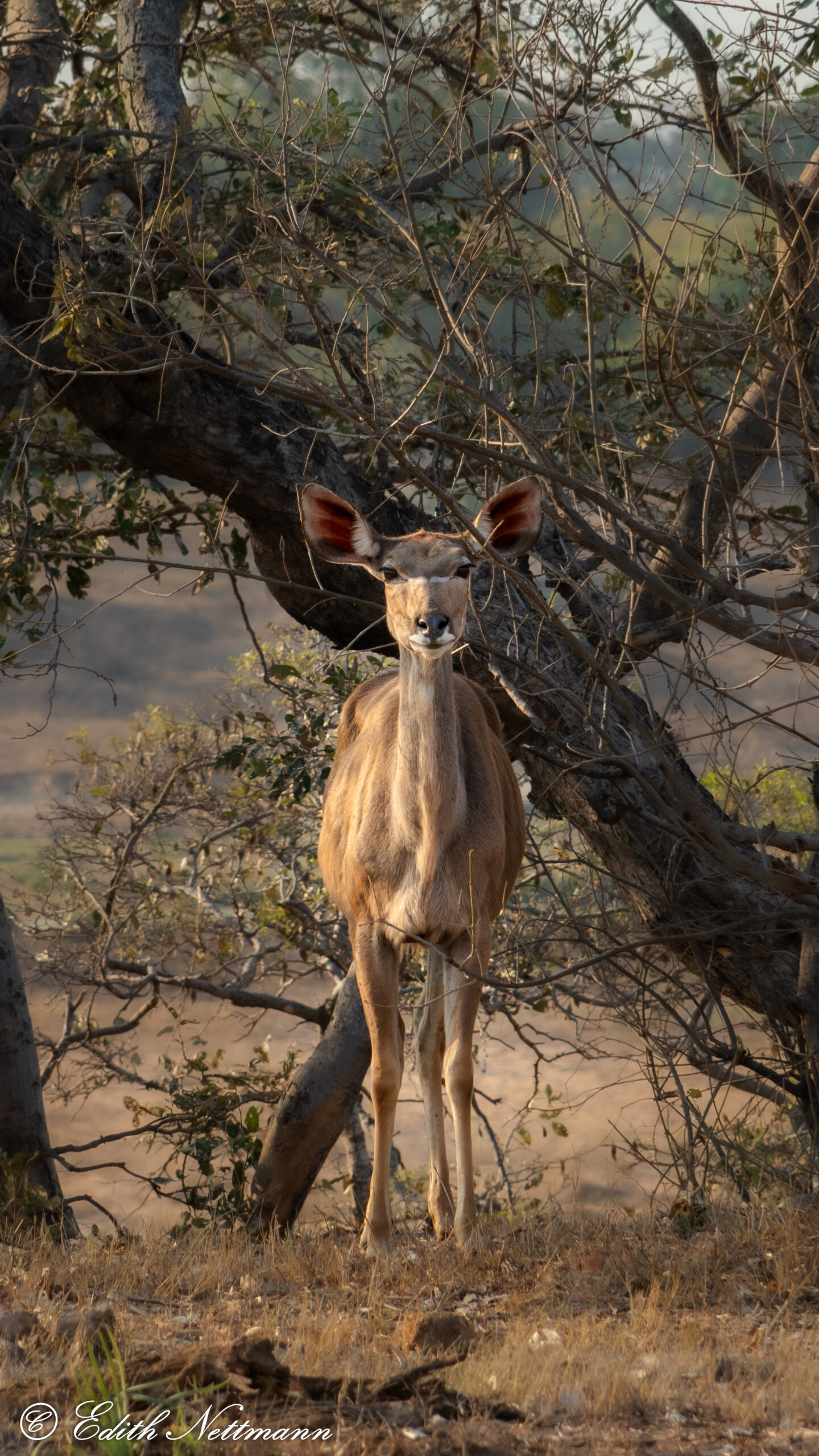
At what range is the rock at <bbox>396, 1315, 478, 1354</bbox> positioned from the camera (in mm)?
3830

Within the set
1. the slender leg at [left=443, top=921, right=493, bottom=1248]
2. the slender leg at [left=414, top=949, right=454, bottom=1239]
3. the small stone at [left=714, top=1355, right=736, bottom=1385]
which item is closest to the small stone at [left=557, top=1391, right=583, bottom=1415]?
the small stone at [left=714, top=1355, right=736, bottom=1385]

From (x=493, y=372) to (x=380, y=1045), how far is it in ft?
9.72

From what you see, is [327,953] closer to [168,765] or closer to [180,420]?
[168,765]

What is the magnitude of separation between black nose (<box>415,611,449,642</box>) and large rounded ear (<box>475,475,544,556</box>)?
0.42 metres

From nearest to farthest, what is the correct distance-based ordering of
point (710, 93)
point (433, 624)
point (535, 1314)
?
point (535, 1314) → point (433, 624) → point (710, 93)

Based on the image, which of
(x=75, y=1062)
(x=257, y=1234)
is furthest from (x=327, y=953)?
(x=257, y=1234)

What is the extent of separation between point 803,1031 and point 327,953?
4.76 meters

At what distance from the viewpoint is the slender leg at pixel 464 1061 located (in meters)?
5.31

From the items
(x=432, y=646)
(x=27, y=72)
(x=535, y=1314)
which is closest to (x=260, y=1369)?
(x=535, y=1314)

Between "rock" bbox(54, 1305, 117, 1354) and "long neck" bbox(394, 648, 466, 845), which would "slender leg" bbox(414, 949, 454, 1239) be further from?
"rock" bbox(54, 1305, 117, 1354)

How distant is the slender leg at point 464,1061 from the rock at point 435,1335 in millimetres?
1370

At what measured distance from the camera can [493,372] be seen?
17.7ft

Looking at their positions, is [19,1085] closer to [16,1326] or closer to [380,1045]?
[380,1045]

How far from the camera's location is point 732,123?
5.70m
